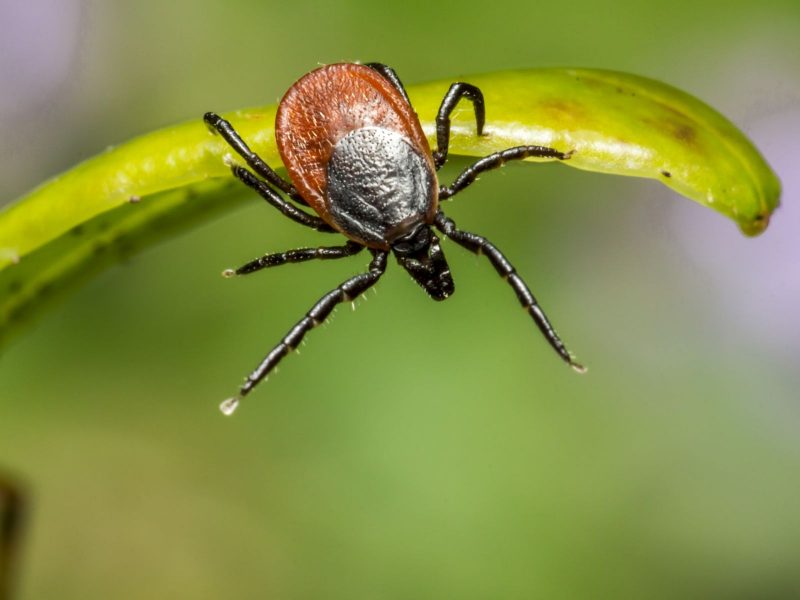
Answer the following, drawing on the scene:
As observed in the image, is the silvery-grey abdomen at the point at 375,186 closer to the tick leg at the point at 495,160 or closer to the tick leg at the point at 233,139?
the tick leg at the point at 495,160

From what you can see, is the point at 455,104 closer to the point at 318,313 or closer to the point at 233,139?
the point at 233,139

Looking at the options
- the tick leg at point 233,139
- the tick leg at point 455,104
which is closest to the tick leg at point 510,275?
the tick leg at point 455,104

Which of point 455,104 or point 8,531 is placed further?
point 8,531

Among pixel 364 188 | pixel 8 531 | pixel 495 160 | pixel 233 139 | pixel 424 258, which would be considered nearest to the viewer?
pixel 233 139

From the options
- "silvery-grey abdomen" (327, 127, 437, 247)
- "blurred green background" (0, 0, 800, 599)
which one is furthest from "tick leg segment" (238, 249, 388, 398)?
"blurred green background" (0, 0, 800, 599)

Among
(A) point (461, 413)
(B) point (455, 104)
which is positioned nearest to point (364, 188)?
(B) point (455, 104)

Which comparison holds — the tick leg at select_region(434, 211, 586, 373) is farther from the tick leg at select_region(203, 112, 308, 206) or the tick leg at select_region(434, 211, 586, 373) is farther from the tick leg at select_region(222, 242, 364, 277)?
the tick leg at select_region(203, 112, 308, 206)
